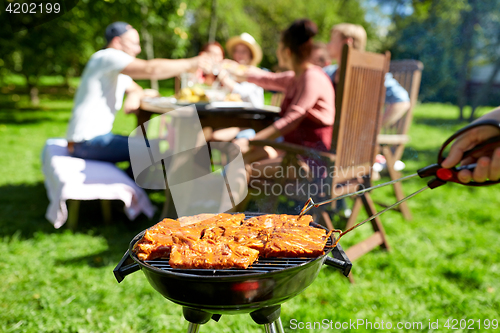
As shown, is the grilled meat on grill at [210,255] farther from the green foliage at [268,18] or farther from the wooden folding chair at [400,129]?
the green foliage at [268,18]

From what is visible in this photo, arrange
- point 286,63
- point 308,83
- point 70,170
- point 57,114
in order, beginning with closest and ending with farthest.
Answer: point 308,83 → point 70,170 → point 286,63 → point 57,114

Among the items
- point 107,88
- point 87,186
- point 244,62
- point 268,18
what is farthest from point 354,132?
point 268,18

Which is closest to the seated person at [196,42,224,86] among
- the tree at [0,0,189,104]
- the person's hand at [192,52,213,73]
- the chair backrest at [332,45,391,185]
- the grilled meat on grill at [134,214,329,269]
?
the person's hand at [192,52,213,73]

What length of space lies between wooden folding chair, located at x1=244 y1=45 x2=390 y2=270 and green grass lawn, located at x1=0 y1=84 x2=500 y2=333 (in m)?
0.38

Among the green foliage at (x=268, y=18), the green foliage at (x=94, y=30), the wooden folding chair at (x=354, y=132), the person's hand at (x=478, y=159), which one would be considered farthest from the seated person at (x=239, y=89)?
the green foliage at (x=268, y=18)

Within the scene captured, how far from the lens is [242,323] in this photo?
2236 mm

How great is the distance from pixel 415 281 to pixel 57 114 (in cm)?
1182

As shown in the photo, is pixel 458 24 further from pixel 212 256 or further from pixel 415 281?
pixel 212 256

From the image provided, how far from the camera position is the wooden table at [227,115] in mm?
3383

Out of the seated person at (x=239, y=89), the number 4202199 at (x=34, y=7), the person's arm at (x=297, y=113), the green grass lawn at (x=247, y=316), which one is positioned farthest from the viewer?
the number 4202199 at (x=34, y=7)

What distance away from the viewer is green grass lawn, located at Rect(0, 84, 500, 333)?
227 centimetres

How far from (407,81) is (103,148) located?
3.48 m

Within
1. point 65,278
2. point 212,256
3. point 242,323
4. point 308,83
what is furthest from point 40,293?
point 308,83

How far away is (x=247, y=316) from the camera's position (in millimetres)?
2332
